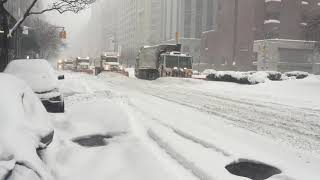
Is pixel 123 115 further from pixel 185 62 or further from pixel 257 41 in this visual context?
pixel 257 41

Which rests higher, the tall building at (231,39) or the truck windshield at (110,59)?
the tall building at (231,39)

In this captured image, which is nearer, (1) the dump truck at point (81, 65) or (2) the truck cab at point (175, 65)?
(2) the truck cab at point (175, 65)

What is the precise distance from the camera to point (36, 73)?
555 inches

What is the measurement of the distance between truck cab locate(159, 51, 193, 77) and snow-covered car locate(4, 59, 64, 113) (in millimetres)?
27131

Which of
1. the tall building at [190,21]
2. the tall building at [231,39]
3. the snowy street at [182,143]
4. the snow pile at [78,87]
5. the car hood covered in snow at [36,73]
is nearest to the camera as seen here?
the snowy street at [182,143]

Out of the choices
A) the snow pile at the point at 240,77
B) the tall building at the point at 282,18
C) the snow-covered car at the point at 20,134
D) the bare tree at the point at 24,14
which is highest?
the tall building at the point at 282,18

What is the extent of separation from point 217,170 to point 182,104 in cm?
1143

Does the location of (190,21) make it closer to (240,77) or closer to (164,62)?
(164,62)

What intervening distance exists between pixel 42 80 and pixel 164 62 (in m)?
28.1

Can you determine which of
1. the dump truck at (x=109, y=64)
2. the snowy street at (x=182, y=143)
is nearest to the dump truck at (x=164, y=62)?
the dump truck at (x=109, y=64)

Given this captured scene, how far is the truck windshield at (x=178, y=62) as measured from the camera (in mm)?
41688

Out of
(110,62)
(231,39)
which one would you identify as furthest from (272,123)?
(231,39)

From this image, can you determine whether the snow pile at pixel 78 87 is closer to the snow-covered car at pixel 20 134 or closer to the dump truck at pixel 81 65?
the snow-covered car at pixel 20 134

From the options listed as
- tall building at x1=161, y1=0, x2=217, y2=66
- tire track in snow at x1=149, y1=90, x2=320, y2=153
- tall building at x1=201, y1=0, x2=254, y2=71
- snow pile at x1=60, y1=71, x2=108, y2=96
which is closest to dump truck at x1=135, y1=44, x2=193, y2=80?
snow pile at x1=60, y1=71, x2=108, y2=96
